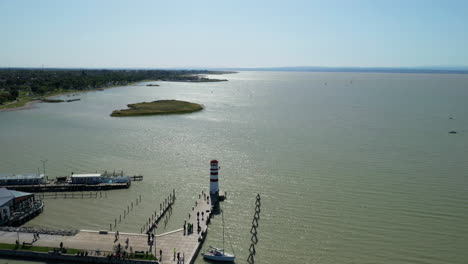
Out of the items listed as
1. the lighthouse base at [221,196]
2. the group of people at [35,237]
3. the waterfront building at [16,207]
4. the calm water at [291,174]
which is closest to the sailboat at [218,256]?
the calm water at [291,174]

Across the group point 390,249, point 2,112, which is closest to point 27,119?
point 2,112

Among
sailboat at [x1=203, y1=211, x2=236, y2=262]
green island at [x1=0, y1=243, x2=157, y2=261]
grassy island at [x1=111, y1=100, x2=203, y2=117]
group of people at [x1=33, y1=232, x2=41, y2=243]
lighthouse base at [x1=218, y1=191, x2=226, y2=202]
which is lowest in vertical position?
sailboat at [x1=203, y1=211, x2=236, y2=262]

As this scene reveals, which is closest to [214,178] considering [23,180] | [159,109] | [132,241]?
[132,241]

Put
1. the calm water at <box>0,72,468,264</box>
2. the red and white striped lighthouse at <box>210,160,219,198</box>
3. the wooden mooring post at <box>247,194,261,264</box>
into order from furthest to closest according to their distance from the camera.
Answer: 1. the red and white striped lighthouse at <box>210,160,219,198</box>
2. the calm water at <box>0,72,468,264</box>
3. the wooden mooring post at <box>247,194,261,264</box>

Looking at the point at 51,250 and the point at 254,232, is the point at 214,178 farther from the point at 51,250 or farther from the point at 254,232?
the point at 51,250

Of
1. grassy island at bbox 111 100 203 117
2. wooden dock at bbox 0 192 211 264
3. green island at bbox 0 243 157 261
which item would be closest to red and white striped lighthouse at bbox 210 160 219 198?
wooden dock at bbox 0 192 211 264

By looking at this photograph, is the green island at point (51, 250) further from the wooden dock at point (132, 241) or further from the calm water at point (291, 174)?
the calm water at point (291, 174)

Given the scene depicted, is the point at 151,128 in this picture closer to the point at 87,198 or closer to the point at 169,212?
the point at 87,198

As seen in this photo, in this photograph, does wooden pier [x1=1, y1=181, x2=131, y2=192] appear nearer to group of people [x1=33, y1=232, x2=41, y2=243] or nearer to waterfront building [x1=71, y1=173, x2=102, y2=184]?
waterfront building [x1=71, y1=173, x2=102, y2=184]
